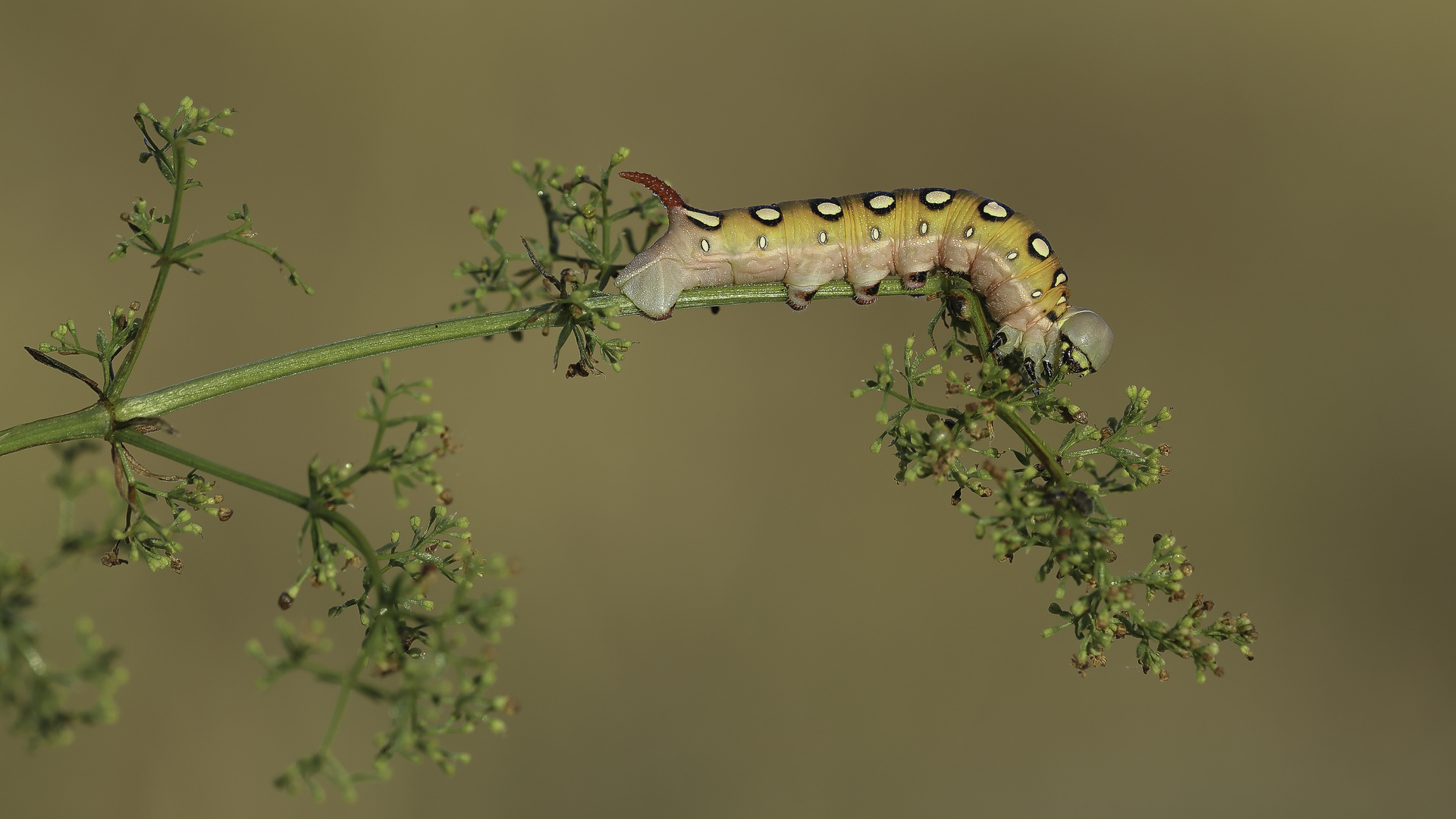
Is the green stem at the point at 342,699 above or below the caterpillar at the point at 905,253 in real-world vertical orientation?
below

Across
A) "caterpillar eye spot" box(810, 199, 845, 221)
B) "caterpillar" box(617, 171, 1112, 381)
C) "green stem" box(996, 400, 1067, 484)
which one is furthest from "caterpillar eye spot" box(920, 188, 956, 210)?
"green stem" box(996, 400, 1067, 484)

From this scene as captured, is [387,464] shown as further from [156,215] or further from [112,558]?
[156,215]

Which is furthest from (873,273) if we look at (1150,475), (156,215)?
(156,215)

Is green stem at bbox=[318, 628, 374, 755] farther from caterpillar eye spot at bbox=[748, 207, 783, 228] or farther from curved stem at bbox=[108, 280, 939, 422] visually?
caterpillar eye spot at bbox=[748, 207, 783, 228]

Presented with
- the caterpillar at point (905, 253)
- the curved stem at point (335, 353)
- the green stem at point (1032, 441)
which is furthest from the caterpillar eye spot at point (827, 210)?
the green stem at point (1032, 441)

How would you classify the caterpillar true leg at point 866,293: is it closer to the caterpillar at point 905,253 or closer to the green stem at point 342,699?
the caterpillar at point 905,253
